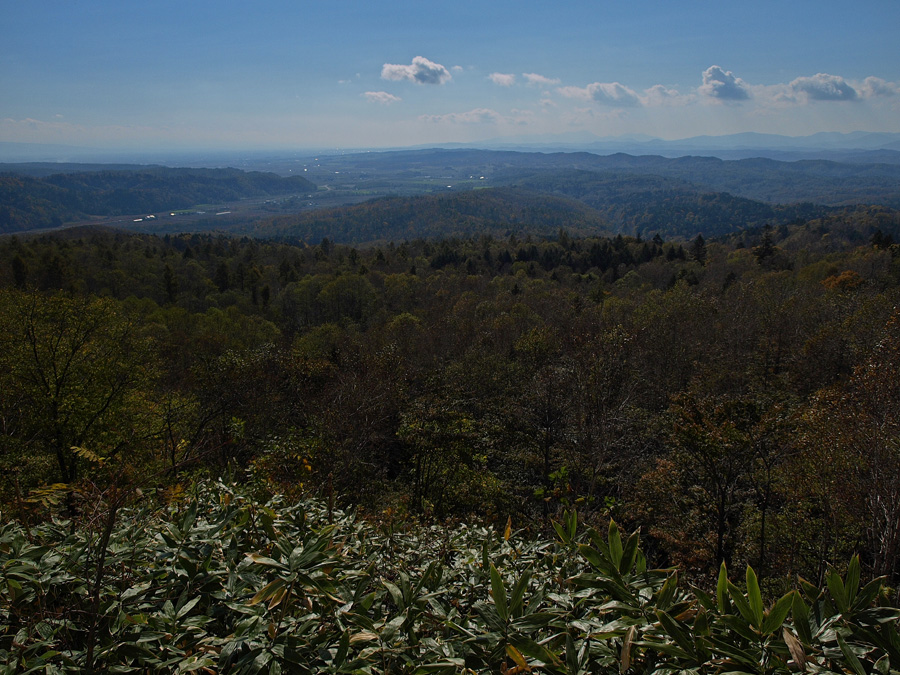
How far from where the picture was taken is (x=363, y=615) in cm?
211

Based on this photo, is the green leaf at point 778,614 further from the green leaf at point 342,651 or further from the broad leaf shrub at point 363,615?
the green leaf at point 342,651

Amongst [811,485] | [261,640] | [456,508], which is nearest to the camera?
[261,640]

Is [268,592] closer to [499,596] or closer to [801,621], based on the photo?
[499,596]

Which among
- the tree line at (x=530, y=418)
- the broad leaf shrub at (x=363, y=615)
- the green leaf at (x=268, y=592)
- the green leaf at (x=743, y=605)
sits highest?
the green leaf at (x=743, y=605)

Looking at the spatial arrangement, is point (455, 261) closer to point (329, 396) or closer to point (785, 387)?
point (785, 387)

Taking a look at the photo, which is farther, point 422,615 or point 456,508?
point 456,508

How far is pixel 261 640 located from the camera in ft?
6.67

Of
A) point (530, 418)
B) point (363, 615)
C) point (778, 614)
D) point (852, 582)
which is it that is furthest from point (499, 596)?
point (530, 418)

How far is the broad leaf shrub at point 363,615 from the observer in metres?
1.81

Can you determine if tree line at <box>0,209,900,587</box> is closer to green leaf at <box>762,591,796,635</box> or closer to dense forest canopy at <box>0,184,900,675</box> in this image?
dense forest canopy at <box>0,184,900,675</box>

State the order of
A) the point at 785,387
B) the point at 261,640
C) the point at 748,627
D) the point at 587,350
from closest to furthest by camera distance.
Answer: the point at 748,627
the point at 261,640
the point at 587,350
the point at 785,387

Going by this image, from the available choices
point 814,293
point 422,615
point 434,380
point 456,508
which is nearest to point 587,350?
point 434,380

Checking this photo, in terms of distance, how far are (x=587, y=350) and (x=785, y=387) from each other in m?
14.1

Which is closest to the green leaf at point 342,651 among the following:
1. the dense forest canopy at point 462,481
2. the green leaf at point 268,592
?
the dense forest canopy at point 462,481
